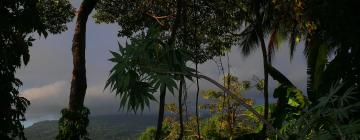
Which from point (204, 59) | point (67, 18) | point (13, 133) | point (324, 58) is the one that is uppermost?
point (67, 18)

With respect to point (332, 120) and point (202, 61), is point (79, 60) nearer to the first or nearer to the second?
point (202, 61)

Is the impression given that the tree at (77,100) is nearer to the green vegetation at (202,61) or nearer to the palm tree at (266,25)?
the green vegetation at (202,61)

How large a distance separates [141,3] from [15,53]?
623 cm

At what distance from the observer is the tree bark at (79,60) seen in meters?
16.3

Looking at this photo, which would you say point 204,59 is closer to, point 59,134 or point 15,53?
point 59,134

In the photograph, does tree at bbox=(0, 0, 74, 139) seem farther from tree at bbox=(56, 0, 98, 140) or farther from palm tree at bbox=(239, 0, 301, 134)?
palm tree at bbox=(239, 0, 301, 134)

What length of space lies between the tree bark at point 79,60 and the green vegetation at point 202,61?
0.03 metres

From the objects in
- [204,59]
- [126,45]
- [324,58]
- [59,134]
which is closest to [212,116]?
[204,59]

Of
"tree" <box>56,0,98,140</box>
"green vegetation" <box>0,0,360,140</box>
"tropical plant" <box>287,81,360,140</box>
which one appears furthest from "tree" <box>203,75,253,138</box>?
"tropical plant" <box>287,81,360,140</box>

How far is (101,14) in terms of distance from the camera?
837 inches

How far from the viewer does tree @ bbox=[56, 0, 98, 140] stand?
1630cm

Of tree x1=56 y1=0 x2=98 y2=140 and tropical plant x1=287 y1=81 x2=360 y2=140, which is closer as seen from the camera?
tropical plant x1=287 y1=81 x2=360 y2=140

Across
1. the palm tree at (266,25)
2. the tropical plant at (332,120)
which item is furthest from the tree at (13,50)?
the tropical plant at (332,120)

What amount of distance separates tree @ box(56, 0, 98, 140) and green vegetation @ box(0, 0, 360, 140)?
0.09 ft
